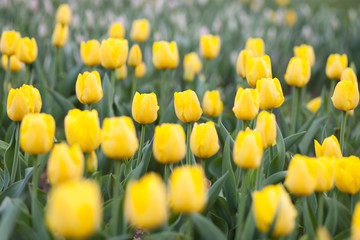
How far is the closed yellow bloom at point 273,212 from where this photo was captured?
113cm

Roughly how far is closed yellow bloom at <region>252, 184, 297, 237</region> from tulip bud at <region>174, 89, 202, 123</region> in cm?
66

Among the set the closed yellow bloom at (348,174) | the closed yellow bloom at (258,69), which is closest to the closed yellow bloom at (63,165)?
the closed yellow bloom at (348,174)

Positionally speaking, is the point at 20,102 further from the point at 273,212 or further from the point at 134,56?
the point at 134,56

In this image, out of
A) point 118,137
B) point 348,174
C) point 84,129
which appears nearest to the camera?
point 118,137

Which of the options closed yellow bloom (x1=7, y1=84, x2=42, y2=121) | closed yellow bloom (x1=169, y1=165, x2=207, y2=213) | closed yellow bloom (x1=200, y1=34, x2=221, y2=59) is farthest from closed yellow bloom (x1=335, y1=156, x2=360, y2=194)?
closed yellow bloom (x1=200, y1=34, x2=221, y2=59)

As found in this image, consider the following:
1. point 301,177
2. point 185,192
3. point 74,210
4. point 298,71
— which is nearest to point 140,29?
point 298,71

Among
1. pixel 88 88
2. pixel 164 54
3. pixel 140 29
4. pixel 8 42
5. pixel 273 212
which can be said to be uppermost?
pixel 140 29

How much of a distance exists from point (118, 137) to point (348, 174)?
0.76 metres

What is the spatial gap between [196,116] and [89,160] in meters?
0.46

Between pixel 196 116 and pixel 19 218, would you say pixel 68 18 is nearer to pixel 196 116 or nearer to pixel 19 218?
pixel 196 116

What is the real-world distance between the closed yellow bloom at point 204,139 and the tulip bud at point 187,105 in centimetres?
19

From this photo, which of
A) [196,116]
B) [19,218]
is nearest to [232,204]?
[196,116]

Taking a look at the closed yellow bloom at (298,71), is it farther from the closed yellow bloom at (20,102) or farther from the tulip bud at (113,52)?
the closed yellow bloom at (20,102)

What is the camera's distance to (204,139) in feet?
5.20
